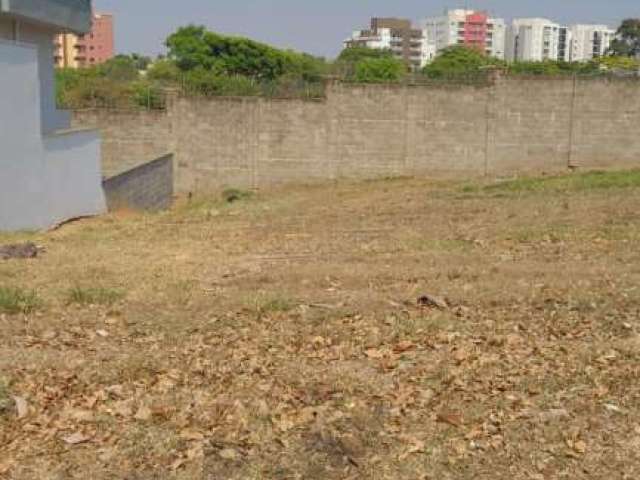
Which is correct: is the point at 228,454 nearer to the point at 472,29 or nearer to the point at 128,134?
the point at 128,134

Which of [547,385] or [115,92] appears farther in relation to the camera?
[115,92]

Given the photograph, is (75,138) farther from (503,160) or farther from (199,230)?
(503,160)

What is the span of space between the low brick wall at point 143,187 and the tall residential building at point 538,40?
125m

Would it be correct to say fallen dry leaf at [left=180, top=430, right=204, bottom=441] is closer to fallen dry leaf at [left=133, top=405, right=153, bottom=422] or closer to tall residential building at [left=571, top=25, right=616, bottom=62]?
fallen dry leaf at [left=133, top=405, right=153, bottom=422]

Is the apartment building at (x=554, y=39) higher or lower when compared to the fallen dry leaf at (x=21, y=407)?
higher

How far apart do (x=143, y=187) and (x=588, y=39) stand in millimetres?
136858

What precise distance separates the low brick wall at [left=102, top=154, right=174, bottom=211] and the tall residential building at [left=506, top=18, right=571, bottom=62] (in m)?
125

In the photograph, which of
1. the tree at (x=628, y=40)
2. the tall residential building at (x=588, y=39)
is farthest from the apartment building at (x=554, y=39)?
the tree at (x=628, y=40)

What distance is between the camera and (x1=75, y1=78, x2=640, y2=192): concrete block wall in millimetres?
20391

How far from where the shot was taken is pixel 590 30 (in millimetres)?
136625

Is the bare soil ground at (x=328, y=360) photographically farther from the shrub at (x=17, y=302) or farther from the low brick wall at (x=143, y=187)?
the low brick wall at (x=143, y=187)

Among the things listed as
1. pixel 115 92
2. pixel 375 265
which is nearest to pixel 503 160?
pixel 115 92

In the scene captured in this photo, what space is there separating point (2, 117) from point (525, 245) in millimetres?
7536

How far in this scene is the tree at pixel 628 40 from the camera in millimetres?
76062
